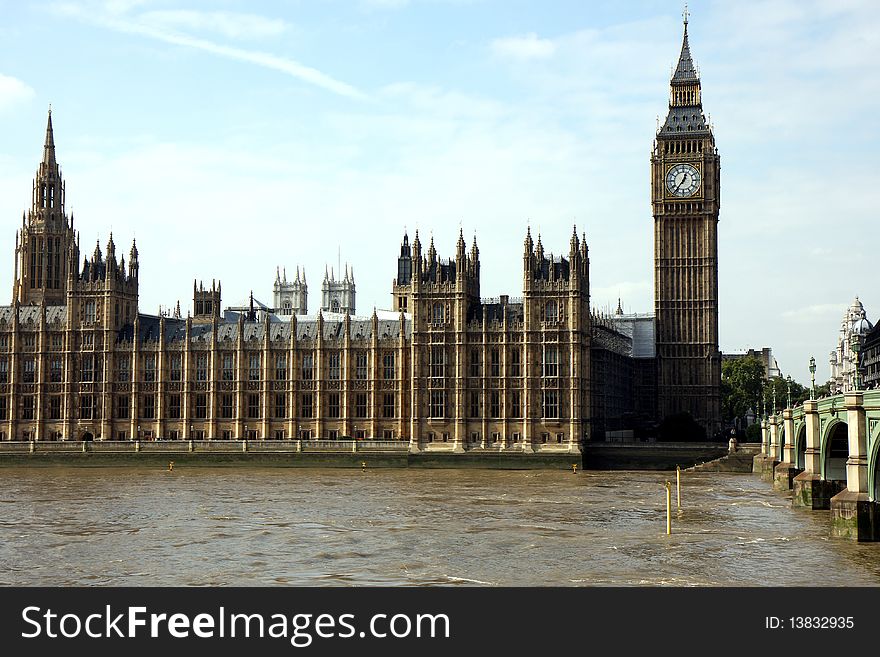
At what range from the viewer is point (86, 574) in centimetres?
5141

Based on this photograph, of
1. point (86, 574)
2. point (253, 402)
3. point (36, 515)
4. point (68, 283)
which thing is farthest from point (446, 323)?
point (86, 574)

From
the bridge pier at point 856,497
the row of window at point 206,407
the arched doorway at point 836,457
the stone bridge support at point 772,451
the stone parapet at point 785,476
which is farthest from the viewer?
the row of window at point 206,407

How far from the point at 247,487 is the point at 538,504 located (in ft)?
88.9

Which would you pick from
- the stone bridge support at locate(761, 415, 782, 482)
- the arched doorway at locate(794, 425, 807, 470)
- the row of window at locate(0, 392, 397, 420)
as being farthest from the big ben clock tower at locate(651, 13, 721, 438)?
the arched doorway at locate(794, 425, 807, 470)

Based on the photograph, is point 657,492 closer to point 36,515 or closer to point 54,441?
point 36,515

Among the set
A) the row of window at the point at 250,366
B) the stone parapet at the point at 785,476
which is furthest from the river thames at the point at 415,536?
the row of window at the point at 250,366

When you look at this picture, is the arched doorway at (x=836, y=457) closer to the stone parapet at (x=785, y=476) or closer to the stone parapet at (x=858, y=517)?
the stone parapet at (x=785, y=476)

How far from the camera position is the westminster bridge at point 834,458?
57125 millimetres

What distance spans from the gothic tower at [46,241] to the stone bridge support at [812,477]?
366 ft

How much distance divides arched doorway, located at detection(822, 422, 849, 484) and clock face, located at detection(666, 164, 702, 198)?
74002 millimetres

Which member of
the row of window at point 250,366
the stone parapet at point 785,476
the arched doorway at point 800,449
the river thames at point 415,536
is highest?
the row of window at point 250,366

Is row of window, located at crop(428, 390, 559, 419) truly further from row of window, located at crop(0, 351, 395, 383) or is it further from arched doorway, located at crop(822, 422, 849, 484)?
arched doorway, located at crop(822, 422, 849, 484)

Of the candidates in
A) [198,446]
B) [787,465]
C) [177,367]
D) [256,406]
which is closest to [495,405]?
[256,406]

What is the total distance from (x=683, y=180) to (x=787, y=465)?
2510 inches
